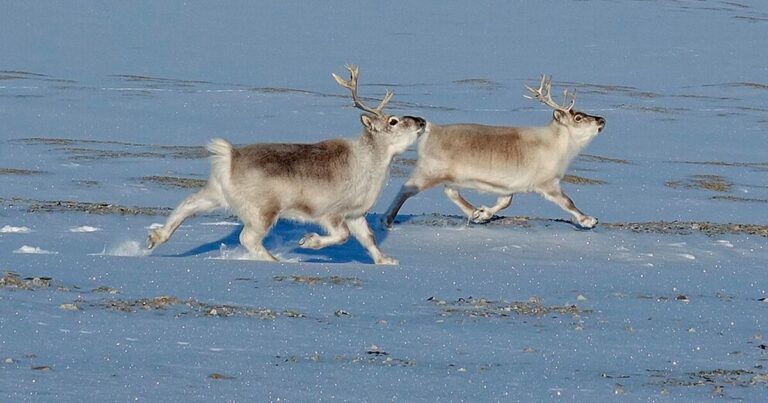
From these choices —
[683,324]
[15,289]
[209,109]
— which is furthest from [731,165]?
[15,289]

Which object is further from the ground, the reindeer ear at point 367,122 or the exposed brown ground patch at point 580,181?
the reindeer ear at point 367,122

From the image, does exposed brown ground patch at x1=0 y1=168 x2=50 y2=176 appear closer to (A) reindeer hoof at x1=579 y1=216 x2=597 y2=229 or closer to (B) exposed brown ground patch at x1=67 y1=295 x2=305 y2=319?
(A) reindeer hoof at x1=579 y1=216 x2=597 y2=229

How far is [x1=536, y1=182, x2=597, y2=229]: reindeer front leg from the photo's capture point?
33.8ft

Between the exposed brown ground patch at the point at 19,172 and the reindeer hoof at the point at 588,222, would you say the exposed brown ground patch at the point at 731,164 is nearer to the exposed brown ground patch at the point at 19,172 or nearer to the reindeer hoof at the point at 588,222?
the reindeer hoof at the point at 588,222

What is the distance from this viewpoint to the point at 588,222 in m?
10.3

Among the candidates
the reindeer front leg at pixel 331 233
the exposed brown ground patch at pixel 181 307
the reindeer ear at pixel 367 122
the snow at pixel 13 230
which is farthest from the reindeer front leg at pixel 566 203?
the exposed brown ground patch at pixel 181 307

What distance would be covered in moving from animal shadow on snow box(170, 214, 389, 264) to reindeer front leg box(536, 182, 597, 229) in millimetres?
1495

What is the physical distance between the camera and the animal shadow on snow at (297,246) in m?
9.16

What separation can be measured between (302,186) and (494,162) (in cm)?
249

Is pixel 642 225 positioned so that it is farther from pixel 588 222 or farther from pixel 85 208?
pixel 85 208

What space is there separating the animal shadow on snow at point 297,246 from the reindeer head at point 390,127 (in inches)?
30.7

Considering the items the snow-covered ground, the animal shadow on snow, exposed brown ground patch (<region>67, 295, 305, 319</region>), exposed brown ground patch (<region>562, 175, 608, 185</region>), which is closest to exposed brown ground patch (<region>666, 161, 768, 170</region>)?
the snow-covered ground

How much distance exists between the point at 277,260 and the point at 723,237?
11.7 feet

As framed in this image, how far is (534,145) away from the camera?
1079 centimetres
